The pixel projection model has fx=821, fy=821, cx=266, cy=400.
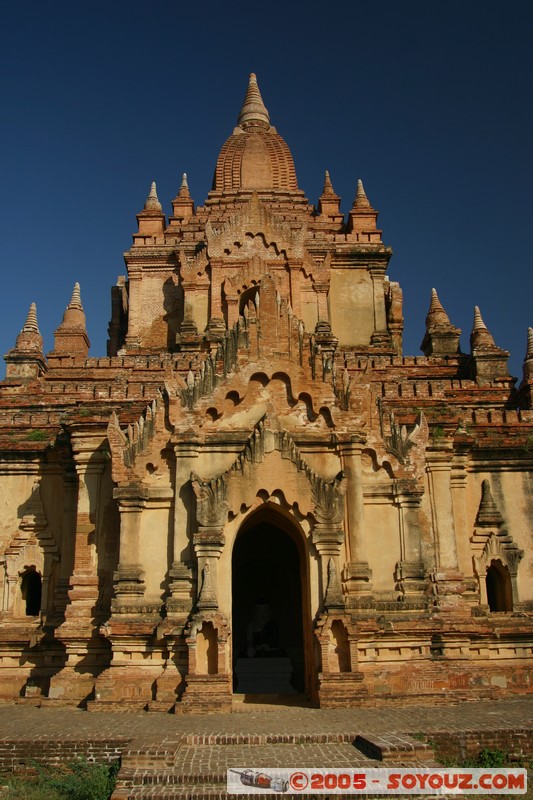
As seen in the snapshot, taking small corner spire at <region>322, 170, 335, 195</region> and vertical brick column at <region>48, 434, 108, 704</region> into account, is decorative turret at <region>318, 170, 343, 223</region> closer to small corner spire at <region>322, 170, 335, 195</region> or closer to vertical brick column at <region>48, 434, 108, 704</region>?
small corner spire at <region>322, 170, 335, 195</region>

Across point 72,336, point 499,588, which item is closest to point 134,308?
point 72,336

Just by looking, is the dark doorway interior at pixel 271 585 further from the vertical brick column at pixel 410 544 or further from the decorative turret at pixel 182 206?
the decorative turret at pixel 182 206

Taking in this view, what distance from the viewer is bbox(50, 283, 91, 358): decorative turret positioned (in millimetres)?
29400

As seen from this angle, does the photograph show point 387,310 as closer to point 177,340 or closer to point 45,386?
point 177,340

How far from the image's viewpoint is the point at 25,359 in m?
27.1

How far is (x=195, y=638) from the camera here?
1611 cm

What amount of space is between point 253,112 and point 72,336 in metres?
14.8

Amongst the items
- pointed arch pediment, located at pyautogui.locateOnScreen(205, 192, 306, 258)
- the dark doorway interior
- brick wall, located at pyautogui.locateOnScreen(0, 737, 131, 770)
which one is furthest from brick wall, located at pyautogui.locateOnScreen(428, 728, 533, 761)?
pointed arch pediment, located at pyautogui.locateOnScreen(205, 192, 306, 258)

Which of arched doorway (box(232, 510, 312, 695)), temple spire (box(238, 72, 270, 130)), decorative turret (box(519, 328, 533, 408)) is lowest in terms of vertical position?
arched doorway (box(232, 510, 312, 695))

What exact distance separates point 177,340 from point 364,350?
243 inches

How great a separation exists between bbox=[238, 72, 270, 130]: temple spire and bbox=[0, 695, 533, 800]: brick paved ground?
2812cm

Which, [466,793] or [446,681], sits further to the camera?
[446,681]

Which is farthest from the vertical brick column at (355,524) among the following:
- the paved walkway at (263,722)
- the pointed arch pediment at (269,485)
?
the paved walkway at (263,722)

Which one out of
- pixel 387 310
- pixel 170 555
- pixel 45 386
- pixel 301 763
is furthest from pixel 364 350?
pixel 301 763
